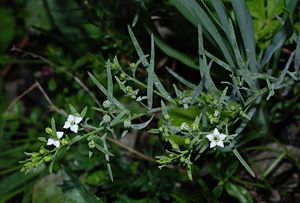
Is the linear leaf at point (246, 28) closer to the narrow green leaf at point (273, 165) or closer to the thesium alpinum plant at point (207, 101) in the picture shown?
the thesium alpinum plant at point (207, 101)

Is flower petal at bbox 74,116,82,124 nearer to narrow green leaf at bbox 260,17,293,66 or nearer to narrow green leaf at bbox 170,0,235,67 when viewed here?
narrow green leaf at bbox 170,0,235,67

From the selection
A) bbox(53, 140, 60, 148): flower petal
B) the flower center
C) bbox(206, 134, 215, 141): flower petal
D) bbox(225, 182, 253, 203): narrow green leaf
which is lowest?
bbox(225, 182, 253, 203): narrow green leaf

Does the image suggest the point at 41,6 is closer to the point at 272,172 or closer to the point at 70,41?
the point at 70,41

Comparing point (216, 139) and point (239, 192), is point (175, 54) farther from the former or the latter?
point (216, 139)

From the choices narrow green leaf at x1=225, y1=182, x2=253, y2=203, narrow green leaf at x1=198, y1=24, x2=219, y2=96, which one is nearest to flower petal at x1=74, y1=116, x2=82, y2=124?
narrow green leaf at x1=198, y1=24, x2=219, y2=96

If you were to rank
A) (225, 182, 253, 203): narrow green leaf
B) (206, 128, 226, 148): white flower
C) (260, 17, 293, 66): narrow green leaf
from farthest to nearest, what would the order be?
(225, 182, 253, 203): narrow green leaf
(260, 17, 293, 66): narrow green leaf
(206, 128, 226, 148): white flower

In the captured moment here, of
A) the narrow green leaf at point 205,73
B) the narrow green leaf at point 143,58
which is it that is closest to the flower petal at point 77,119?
the narrow green leaf at point 143,58

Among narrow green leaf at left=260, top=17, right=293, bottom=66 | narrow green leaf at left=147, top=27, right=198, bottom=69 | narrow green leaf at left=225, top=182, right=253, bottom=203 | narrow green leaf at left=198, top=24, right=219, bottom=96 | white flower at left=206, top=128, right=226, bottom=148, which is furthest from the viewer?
narrow green leaf at left=147, top=27, right=198, bottom=69

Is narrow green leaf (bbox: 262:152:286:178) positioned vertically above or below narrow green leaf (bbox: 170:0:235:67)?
below

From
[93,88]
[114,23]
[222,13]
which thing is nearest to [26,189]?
[93,88]

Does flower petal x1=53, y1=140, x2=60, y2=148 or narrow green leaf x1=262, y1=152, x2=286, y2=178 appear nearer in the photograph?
flower petal x1=53, y1=140, x2=60, y2=148

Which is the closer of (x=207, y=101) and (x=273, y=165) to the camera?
(x=207, y=101)

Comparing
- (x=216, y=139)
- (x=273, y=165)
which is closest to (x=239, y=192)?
(x=273, y=165)
